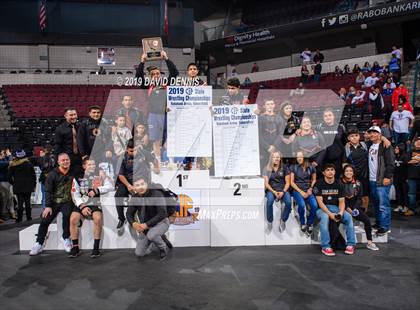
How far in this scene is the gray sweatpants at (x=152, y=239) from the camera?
18.0 feet

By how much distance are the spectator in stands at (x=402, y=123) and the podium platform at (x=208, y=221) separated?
14.3 feet

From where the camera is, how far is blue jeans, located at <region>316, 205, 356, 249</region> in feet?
18.1

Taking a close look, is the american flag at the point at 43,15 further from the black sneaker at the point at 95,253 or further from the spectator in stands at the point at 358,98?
the black sneaker at the point at 95,253

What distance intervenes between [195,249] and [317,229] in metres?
1.85

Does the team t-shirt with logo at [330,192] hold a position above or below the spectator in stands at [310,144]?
below

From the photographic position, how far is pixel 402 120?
945 cm

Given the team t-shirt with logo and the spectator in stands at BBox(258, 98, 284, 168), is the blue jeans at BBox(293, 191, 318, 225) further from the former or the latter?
the spectator in stands at BBox(258, 98, 284, 168)

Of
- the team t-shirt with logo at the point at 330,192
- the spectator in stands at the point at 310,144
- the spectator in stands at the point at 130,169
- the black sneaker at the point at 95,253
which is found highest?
the spectator in stands at the point at 310,144

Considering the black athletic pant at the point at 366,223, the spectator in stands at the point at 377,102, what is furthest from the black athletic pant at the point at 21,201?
the spectator in stands at the point at 377,102

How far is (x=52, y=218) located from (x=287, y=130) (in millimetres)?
3743

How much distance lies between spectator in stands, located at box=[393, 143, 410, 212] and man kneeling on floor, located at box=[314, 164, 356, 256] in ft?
10.2

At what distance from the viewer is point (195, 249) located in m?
5.91

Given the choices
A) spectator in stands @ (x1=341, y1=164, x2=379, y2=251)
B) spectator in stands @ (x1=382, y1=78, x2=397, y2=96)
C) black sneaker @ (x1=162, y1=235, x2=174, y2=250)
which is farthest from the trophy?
spectator in stands @ (x1=382, y1=78, x2=397, y2=96)

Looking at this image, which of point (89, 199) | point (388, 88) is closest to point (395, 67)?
point (388, 88)
